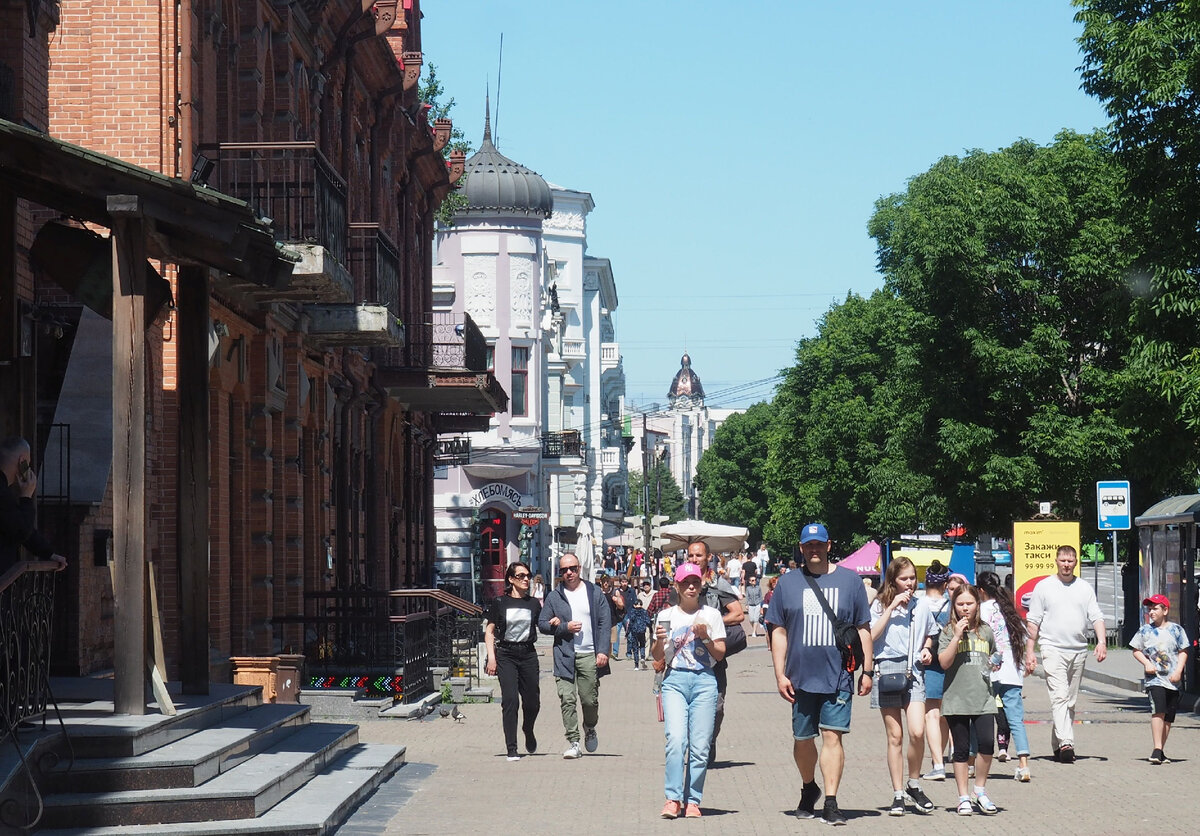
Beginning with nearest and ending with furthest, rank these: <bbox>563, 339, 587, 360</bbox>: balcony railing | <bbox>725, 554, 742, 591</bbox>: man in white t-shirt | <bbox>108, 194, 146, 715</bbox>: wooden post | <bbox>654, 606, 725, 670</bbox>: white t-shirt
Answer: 1. <bbox>108, 194, 146, 715</bbox>: wooden post
2. <bbox>654, 606, 725, 670</bbox>: white t-shirt
3. <bbox>725, 554, 742, 591</bbox>: man in white t-shirt
4. <bbox>563, 339, 587, 360</bbox>: balcony railing

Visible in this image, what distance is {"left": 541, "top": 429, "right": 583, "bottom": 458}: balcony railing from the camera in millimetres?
62312

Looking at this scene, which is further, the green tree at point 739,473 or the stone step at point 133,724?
the green tree at point 739,473

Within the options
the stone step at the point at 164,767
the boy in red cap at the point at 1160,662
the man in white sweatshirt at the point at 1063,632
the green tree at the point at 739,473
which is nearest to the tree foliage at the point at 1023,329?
the man in white sweatshirt at the point at 1063,632

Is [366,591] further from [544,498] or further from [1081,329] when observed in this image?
[544,498]

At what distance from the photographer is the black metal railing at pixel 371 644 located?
841 inches

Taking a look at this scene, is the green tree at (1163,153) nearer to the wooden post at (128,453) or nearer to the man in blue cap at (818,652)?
the man in blue cap at (818,652)

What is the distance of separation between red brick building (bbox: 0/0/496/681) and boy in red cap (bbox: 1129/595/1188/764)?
788 centimetres

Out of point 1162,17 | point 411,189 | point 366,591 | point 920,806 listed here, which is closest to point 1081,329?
point 411,189

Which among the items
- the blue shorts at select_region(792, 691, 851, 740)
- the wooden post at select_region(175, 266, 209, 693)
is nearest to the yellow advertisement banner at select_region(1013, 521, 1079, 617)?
the blue shorts at select_region(792, 691, 851, 740)

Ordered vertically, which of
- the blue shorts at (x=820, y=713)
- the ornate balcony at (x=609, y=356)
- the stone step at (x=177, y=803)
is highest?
the ornate balcony at (x=609, y=356)

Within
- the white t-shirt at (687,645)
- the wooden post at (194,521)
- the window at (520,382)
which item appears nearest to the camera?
the white t-shirt at (687,645)

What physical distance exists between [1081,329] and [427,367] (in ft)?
52.0

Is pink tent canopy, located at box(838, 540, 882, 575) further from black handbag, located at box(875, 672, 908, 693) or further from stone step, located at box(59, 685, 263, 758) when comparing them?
stone step, located at box(59, 685, 263, 758)

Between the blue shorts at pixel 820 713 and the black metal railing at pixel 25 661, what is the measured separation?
4.43 m
